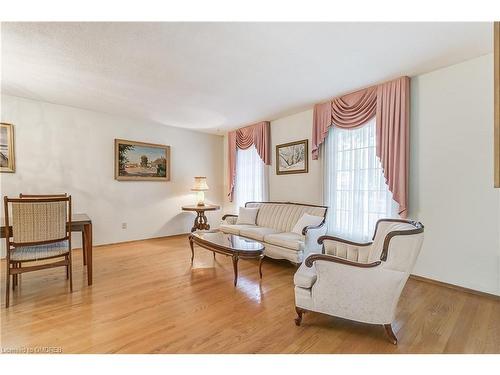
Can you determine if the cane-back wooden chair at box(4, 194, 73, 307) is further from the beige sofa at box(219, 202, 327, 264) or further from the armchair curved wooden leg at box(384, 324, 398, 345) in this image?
the armchair curved wooden leg at box(384, 324, 398, 345)

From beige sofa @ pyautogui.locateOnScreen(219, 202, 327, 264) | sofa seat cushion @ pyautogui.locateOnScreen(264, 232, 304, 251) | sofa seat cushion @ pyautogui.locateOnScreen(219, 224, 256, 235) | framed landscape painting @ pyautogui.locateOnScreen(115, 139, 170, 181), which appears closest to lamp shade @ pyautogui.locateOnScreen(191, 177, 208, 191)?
framed landscape painting @ pyautogui.locateOnScreen(115, 139, 170, 181)

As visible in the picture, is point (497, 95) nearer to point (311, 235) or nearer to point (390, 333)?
point (390, 333)

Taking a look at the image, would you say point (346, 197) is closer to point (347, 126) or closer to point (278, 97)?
point (347, 126)

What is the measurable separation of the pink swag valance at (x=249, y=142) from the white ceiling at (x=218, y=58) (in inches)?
42.1

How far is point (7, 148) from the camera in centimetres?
363

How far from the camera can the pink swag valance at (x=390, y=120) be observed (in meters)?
2.90

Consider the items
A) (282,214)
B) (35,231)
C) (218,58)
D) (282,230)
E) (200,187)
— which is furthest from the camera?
(200,187)

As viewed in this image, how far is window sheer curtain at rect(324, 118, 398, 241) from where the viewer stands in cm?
326

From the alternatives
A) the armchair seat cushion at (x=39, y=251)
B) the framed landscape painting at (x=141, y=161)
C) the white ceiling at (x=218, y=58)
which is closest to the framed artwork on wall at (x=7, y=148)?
the white ceiling at (x=218, y=58)

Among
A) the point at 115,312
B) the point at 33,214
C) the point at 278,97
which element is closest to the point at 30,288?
the point at 33,214

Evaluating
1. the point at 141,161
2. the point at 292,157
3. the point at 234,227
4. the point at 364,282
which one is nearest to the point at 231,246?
the point at 234,227

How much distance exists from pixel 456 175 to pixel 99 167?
5350 mm

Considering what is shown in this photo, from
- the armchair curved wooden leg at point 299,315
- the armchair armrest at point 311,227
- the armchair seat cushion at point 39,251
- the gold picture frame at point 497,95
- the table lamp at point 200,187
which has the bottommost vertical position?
the armchair curved wooden leg at point 299,315

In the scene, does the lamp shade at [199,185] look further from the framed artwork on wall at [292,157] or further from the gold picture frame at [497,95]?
the gold picture frame at [497,95]
